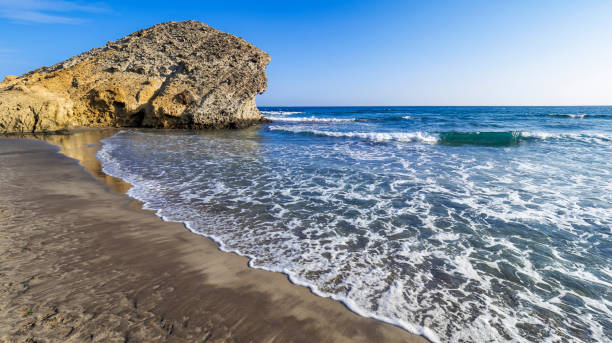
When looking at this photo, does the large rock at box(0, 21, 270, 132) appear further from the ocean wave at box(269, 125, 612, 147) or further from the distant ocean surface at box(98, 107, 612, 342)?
the distant ocean surface at box(98, 107, 612, 342)

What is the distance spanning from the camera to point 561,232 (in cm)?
405

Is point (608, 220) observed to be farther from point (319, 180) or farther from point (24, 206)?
point (24, 206)

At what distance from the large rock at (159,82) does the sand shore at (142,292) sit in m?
19.2

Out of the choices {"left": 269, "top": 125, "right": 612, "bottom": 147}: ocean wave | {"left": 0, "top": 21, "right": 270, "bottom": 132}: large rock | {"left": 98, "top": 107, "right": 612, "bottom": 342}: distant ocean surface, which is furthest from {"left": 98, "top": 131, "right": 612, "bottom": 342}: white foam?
{"left": 0, "top": 21, "right": 270, "bottom": 132}: large rock

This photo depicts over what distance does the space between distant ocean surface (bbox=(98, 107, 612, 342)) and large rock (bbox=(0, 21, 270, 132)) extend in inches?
563

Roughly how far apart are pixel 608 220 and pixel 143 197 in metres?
8.24

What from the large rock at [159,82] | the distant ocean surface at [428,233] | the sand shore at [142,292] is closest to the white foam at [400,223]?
the distant ocean surface at [428,233]

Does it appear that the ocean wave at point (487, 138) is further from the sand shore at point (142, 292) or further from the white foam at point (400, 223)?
the sand shore at point (142, 292)

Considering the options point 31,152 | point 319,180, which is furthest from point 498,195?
point 31,152

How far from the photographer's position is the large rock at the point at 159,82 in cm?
2122

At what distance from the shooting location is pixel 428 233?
3.99m

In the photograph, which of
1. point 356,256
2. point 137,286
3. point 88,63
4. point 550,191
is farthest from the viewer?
point 88,63

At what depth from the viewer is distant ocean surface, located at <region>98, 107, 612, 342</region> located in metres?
2.47

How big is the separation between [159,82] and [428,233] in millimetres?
25051
